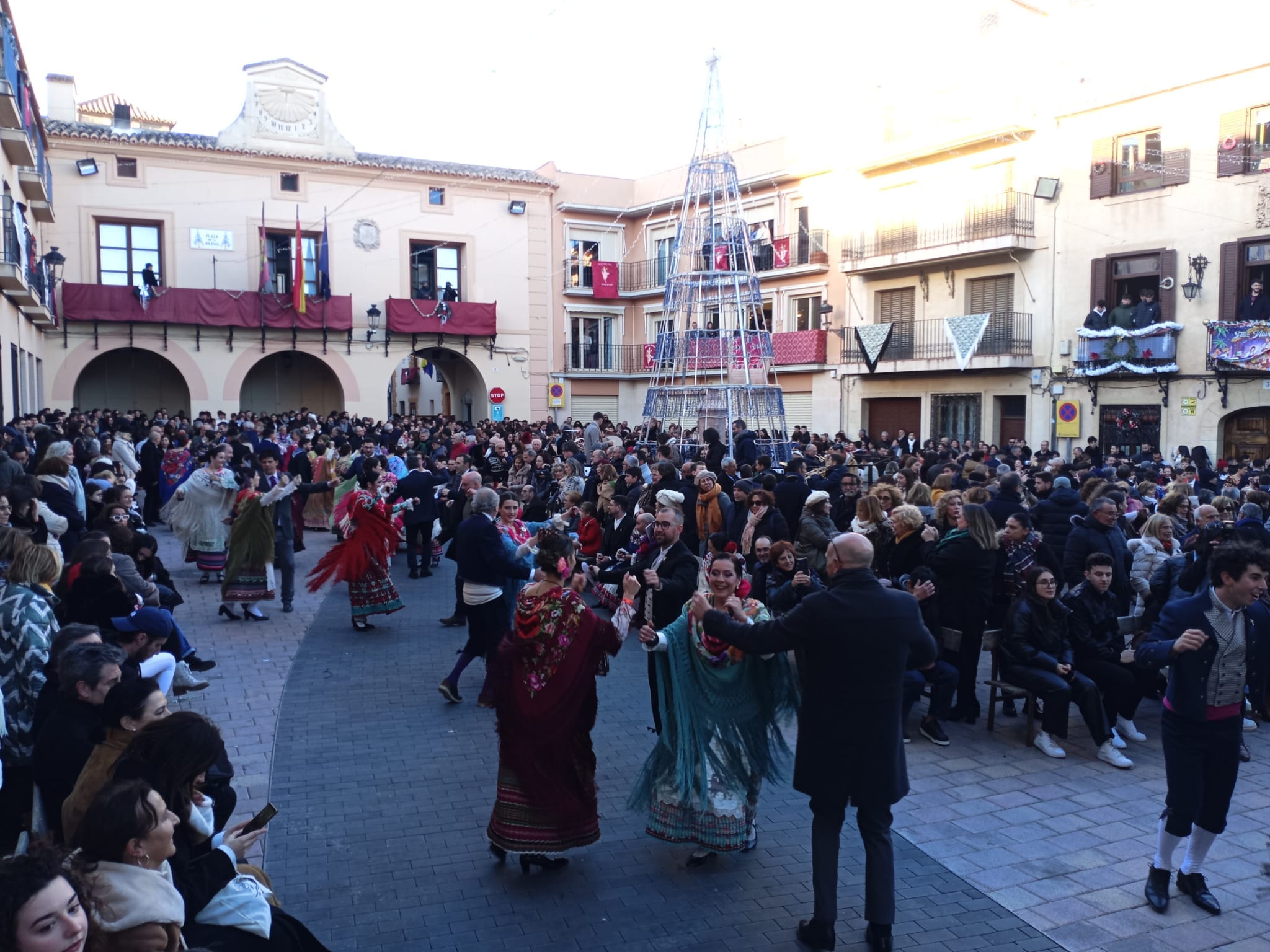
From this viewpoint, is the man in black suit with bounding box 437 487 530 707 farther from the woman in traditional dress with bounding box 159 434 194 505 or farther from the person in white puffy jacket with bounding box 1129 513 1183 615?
the woman in traditional dress with bounding box 159 434 194 505

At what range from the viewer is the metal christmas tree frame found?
18.5 m

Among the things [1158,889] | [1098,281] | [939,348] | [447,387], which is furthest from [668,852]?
[447,387]

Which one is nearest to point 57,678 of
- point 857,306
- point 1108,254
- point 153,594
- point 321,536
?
point 153,594

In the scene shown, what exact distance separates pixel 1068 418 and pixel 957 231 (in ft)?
18.3

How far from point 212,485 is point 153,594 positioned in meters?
4.62

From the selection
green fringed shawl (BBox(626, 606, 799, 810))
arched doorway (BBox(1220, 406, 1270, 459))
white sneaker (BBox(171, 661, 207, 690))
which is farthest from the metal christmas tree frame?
green fringed shawl (BBox(626, 606, 799, 810))

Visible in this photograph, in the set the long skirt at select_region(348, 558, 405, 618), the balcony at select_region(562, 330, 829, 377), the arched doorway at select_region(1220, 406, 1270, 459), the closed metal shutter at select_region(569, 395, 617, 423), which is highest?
the balcony at select_region(562, 330, 829, 377)

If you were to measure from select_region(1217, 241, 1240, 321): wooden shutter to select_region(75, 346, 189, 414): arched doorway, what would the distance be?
2524 centimetres

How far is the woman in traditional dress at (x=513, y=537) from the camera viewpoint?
788 cm

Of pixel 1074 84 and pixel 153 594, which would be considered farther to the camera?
pixel 1074 84

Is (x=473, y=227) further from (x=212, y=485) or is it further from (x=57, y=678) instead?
(x=57, y=678)

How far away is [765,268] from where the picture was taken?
30547 millimetres

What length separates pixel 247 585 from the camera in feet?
34.6

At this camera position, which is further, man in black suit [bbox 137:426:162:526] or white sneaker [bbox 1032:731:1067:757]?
man in black suit [bbox 137:426:162:526]
